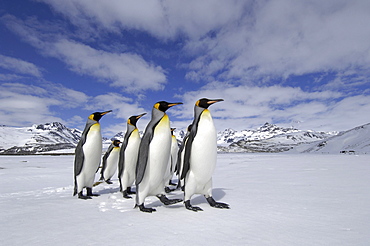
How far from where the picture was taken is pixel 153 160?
10.4 ft

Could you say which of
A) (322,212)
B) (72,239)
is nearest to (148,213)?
(72,239)

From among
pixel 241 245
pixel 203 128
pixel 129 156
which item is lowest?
pixel 241 245

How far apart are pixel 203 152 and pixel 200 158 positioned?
10 centimetres

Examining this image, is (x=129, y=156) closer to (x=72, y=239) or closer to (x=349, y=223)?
(x=72, y=239)

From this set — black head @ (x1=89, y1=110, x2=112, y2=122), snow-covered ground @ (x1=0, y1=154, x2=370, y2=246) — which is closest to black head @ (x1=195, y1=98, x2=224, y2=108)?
snow-covered ground @ (x1=0, y1=154, x2=370, y2=246)

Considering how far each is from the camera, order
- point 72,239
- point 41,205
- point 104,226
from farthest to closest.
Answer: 1. point 41,205
2. point 104,226
3. point 72,239

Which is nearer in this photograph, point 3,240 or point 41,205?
point 3,240

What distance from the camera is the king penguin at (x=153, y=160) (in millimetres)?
3145

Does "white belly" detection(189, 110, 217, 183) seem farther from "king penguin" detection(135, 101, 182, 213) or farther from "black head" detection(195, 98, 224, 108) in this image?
"king penguin" detection(135, 101, 182, 213)

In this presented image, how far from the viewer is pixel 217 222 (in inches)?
92.4

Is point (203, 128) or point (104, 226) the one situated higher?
point (203, 128)

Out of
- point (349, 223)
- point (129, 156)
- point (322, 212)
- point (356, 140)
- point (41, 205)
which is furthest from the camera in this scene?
point (356, 140)

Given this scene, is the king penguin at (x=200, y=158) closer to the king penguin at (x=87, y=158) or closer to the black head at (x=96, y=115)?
the king penguin at (x=87, y=158)

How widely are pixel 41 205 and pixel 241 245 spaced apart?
10.6 ft
